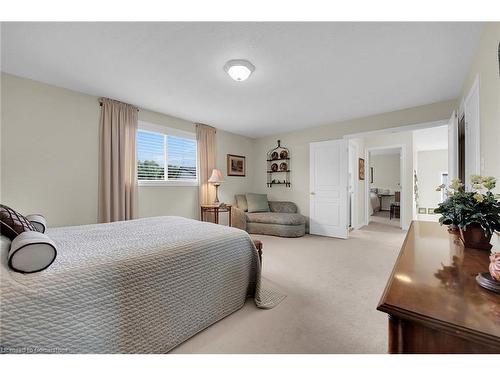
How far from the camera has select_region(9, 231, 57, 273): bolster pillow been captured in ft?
3.34

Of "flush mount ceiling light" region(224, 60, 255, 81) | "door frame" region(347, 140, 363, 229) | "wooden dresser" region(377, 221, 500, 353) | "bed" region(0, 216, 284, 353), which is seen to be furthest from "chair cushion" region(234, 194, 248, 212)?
"wooden dresser" region(377, 221, 500, 353)

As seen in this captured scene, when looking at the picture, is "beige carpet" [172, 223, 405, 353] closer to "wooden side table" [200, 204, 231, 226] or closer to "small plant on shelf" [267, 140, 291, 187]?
"wooden side table" [200, 204, 231, 226]

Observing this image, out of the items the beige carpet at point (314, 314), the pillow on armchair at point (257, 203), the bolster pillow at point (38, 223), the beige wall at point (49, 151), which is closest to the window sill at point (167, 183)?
the beige wall at point (49, 151)

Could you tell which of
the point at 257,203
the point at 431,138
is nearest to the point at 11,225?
the point at 257,203

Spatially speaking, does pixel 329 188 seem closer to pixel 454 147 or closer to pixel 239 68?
pixel 454 147

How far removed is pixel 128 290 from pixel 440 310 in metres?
1.41

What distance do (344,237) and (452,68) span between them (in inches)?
122

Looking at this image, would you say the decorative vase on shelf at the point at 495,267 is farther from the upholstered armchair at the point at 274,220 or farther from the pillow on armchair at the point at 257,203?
the pillow on armchair at the point at 257,203

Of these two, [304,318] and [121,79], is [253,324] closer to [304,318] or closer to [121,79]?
[304,318]

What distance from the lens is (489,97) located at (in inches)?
65.1

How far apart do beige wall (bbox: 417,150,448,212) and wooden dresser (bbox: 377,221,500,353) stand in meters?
8.54

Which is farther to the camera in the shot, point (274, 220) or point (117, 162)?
point (274, 220)
